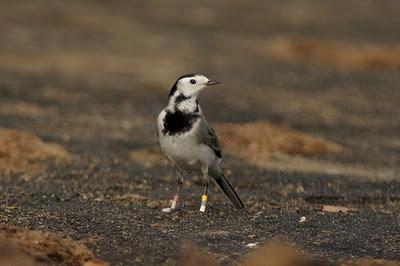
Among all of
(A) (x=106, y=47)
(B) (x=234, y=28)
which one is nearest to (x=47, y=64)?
(A) (x=106, y=47)

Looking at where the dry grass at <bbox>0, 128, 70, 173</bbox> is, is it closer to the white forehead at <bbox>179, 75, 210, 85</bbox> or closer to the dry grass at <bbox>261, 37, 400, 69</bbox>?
the white forehead at <bbox>179, 75, 210, 85</bbox>

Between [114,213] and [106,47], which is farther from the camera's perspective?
[106,47]

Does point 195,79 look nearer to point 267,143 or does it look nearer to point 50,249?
point 50,249

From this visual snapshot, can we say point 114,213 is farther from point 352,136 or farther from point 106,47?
point 106,47

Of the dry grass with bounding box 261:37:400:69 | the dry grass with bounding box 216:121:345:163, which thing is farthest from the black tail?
the dry grass with bounding box 261:37:400:69

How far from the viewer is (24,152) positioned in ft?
41.5

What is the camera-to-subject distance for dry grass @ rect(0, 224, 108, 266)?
7.18 m

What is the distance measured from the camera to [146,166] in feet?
42.5

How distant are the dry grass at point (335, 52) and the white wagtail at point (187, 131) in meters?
14.0

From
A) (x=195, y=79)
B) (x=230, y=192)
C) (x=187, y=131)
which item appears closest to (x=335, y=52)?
(x=230, y=192)

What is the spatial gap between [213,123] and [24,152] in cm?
420

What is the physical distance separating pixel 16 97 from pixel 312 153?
17.9ft

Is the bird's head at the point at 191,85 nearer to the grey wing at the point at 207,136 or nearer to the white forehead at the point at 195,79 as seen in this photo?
the white forehead at the point at 195,79

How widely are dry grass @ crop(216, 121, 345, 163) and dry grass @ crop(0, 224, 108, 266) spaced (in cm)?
665
